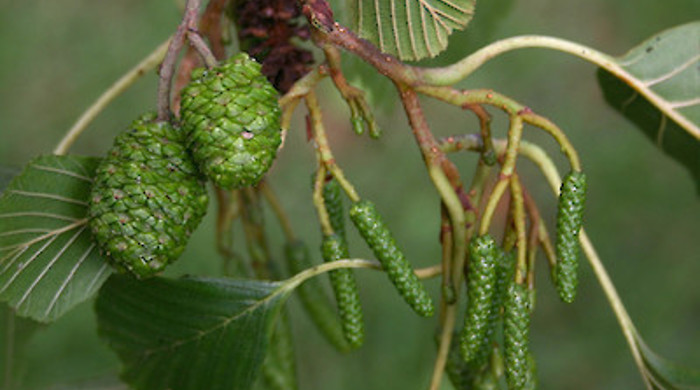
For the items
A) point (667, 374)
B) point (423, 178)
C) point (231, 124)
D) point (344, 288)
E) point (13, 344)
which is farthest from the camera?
point (423, 178)

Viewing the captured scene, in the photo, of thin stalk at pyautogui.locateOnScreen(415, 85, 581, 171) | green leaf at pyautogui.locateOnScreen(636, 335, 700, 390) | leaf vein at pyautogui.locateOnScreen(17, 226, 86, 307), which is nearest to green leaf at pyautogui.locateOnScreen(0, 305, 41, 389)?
leaf vein at pyautogui.locateOnScreen(17, 226, 86, 307)

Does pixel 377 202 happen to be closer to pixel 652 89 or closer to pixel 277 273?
pixel 277 273

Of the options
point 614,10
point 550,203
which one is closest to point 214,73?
point 550,203

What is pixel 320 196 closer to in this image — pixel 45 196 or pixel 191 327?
pixel 191 327

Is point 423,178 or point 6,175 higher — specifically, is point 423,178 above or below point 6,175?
below

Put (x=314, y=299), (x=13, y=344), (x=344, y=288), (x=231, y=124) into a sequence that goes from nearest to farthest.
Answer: (x=231, y=124)
(x=344, y=288)
(x=13, y=344)
(x=314, y=299)

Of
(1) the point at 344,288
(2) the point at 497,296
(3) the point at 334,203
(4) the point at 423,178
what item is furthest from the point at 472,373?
(4) the point at 423,178
